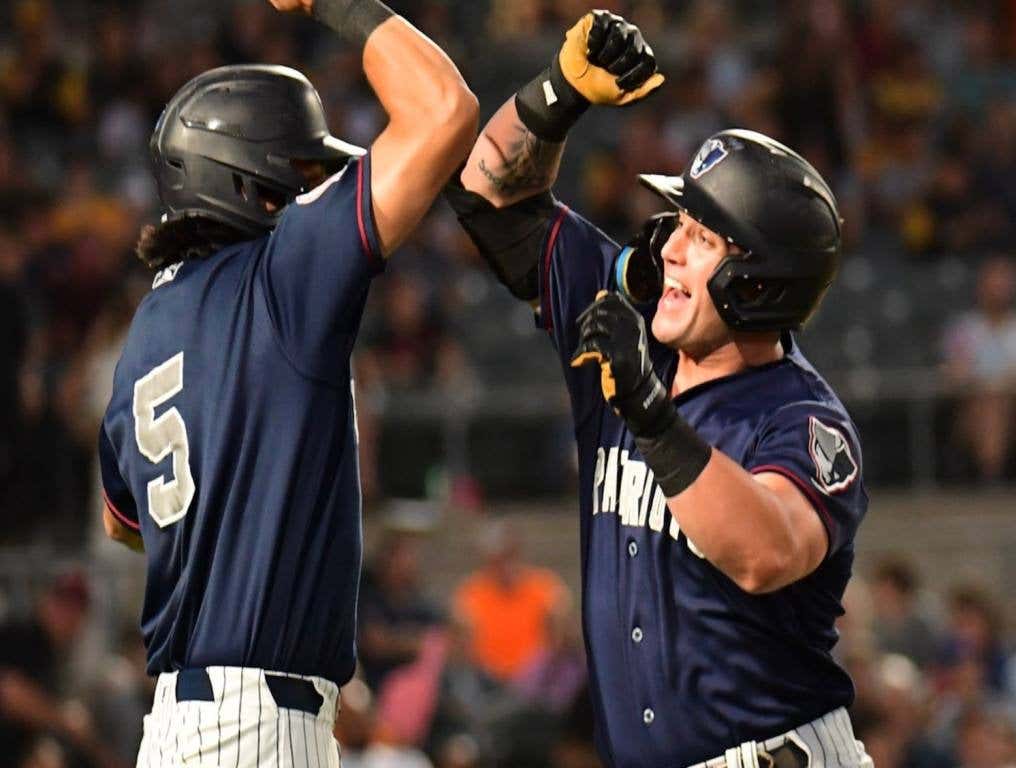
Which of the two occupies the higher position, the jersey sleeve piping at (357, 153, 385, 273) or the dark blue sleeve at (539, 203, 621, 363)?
the jersey sleeve piping at (357, 153, 385, 273)

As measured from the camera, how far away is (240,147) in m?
4.46

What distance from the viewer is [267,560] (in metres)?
4.29

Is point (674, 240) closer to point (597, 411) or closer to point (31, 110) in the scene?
point (597, 411)

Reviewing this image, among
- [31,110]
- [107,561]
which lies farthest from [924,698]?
[31,110]

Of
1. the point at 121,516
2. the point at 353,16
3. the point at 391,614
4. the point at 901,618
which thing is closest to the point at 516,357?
the point at 901,618

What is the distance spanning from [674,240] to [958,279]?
10.1m

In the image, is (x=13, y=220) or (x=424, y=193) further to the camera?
(x=13, y=220)

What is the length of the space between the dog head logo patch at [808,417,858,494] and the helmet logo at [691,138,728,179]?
1.99 ft

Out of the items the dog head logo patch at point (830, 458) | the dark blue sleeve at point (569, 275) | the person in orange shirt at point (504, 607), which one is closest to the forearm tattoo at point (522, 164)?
the dark blue sleeve at point (569, 275)

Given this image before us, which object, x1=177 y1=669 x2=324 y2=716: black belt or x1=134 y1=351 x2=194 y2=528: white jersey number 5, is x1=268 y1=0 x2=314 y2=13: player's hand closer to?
x1=134 y1=351 x2=194 y2=528: white jersey number 5

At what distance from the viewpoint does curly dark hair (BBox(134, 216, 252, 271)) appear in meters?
4.58

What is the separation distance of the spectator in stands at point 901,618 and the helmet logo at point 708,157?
245 inches

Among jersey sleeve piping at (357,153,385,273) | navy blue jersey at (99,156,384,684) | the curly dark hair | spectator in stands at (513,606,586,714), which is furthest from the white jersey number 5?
spectator in stands at (513,606,586,714)

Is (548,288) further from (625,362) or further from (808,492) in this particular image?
(808,492)
